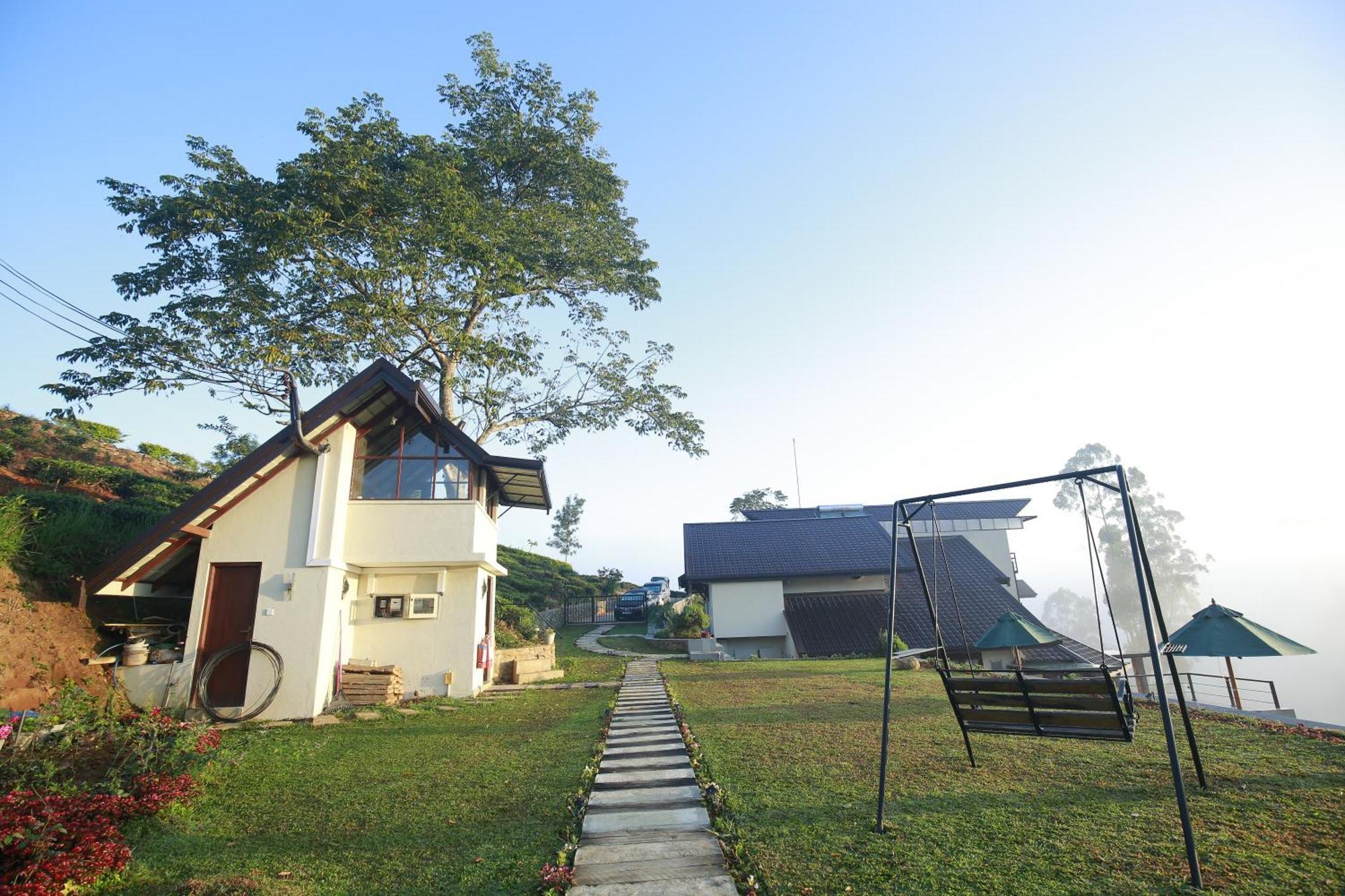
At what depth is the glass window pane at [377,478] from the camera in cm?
1267

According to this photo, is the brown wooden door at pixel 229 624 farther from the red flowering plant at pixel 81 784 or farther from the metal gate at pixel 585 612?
the metal gate at pixel 585 612

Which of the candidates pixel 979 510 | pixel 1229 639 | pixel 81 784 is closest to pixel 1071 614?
pixel 979 510

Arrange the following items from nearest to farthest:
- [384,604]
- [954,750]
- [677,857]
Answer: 1. [677,857]
2. [954,750]
3. [384,604]

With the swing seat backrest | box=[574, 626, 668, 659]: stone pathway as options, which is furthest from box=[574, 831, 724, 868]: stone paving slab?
box=[574, 626, 668, 659]: stone pathway

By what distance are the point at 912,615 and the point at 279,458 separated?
68.7 ft

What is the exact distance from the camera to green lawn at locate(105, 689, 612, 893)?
439cm

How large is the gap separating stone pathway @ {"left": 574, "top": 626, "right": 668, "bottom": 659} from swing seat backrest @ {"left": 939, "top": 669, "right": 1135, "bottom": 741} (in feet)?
47.4

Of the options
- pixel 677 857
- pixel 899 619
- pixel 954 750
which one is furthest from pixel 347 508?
pixel 899 619

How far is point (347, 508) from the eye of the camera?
1217 centimetres

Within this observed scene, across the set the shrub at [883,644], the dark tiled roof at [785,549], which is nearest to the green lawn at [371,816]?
the shrub at [883,644]

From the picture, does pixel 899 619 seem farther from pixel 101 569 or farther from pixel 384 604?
pixel 101 569

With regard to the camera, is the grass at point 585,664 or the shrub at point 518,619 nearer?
the grass at point 585,664

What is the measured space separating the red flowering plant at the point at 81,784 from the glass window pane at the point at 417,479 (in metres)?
5.39

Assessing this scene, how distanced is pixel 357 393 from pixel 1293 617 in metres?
121
